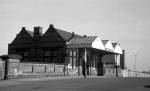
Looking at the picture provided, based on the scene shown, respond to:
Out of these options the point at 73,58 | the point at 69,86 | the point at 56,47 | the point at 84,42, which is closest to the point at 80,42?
the point at 84,42

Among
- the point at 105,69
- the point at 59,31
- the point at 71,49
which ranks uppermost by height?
the point at 59,31

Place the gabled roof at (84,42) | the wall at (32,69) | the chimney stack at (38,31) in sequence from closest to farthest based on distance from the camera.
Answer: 1. the wall at (32,69)
2. the gabled roof at (84,42)
3. the chimney stack at (38,31)

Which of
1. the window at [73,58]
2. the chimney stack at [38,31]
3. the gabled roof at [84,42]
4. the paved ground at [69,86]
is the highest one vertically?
the chimney stack at [38,31]

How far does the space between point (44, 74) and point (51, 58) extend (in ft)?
34.0

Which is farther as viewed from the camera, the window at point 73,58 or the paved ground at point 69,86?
the window at point 73,58

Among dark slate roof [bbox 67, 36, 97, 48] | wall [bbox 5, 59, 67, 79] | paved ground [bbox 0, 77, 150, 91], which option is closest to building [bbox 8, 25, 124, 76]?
dark slate roof [bbox 67, 36, 97, 48]

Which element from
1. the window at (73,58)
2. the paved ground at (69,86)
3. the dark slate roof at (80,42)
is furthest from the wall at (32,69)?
the dark slate roof at (80,42)

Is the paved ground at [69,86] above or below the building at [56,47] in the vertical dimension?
below

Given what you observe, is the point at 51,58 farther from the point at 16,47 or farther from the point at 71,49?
the point at 16,47

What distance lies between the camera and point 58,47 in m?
47.4

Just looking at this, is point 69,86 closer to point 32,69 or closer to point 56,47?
point 32,69

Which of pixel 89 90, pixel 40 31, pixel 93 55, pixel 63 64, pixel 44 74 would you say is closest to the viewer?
pixel 89 90

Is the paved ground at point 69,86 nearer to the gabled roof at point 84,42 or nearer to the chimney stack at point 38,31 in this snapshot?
the gabled roof at point 84,42

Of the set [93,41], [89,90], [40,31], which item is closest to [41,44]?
[40,31]
